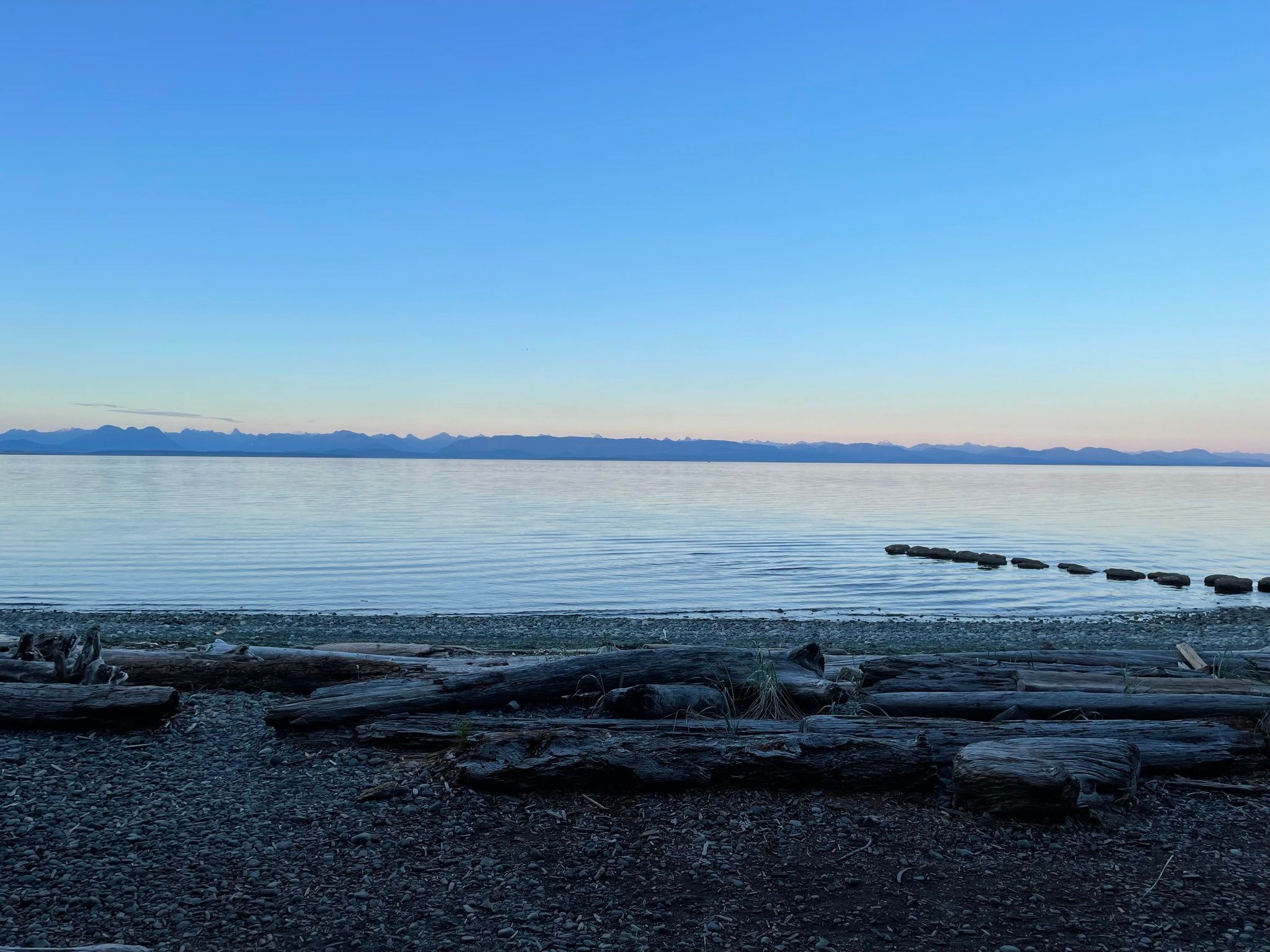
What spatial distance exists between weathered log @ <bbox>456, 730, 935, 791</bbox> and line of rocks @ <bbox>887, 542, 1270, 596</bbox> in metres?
27.8

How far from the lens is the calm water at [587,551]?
25047 mm

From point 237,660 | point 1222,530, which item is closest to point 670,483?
point 1222,530

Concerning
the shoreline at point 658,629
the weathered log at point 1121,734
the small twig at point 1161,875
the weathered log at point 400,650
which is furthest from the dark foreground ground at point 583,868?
the shoreline at point 658,629

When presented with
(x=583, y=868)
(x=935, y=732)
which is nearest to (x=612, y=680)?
(x=935, y=732)

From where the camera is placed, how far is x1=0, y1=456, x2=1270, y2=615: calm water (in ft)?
82.2

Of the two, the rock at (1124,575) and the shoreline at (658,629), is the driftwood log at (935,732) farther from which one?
the rock at (1124,575)

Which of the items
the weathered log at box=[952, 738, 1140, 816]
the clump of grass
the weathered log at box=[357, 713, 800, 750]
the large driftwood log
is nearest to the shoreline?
the large driftwood log

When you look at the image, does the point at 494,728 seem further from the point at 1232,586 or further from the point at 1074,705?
the point at 1232,586

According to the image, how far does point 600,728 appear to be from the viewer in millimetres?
7406

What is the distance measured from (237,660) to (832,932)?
25.6 ft

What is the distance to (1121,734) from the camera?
7059 mm

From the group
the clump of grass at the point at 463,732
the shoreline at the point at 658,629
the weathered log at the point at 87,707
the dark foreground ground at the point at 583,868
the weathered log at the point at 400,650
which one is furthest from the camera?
the shoreline at the point at 658,629

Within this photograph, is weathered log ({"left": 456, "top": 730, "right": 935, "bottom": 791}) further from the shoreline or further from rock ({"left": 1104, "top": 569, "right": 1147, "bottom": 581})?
rock ({"left": 1104, "top": 569, "right": 1147, "bottom": 581})

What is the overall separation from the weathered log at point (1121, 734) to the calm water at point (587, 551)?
16.5 m
